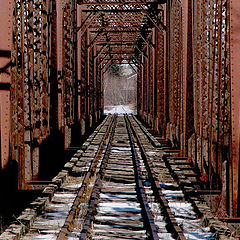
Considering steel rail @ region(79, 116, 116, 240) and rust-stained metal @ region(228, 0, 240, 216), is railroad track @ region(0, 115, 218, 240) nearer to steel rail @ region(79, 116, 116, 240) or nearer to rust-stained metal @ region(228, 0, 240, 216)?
steel rail @ region(79, 116, 116, 240)

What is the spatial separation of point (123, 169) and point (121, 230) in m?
4.55

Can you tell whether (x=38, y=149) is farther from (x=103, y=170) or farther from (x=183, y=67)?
(x=183, y=67)

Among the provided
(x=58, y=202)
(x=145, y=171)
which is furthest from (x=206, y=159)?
(x=58, y=202)

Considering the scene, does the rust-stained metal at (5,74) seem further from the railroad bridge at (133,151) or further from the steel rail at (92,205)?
the steel rail at (92,205)

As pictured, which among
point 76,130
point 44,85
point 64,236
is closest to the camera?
point 64,236

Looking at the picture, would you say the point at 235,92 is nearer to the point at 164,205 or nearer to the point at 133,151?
the point at 164,205

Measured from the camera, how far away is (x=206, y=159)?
8.27 meters

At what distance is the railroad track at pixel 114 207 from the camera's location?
5113mm

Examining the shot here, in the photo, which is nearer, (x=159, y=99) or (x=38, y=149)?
(x=38, y=149)

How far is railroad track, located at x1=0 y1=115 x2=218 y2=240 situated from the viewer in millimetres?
5113

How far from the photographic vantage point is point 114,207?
6.34m

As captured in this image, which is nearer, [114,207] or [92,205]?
[92,205]

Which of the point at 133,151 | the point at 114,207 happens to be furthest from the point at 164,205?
the point at 133,151

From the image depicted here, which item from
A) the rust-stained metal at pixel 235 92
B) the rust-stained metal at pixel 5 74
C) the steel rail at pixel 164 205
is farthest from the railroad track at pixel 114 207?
the rust-stained metal at pixel 5 74
